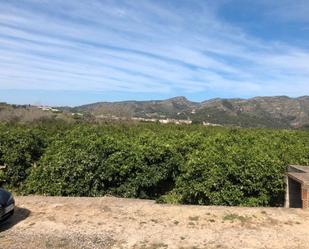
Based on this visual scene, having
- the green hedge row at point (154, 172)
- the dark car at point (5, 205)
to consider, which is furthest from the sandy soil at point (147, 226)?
the green hedge row at point (154, 172)

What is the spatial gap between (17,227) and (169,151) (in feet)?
15.0

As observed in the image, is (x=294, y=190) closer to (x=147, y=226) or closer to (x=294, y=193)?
(x=294, y=193)

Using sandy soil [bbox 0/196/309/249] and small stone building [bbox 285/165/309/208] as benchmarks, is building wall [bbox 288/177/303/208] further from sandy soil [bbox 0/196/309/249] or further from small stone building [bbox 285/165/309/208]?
sandy soil [bbox 0/196/309/249]

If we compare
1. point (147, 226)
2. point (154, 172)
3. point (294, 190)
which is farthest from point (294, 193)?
point (147, 226)

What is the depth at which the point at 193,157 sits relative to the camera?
Answer: 8.57 m

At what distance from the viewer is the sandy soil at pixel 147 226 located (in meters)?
5.64

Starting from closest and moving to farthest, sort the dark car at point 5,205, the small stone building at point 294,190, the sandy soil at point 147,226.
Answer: the sandy soil at point 147,226, the dark car at point 5,205, the small stone building at point 294,190

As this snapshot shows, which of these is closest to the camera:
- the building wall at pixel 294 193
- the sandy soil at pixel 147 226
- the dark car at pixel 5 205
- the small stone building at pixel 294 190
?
the sandy soil at pixel 147 226

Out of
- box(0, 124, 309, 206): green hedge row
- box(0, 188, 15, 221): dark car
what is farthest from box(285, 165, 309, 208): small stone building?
box(0, 188, 15, 221): dark car

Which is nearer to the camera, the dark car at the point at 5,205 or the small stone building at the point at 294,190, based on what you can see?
the dark car at the point at 5,205

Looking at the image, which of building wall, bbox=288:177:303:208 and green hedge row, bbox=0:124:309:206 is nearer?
green hedge row, bbox=0:124:309:206

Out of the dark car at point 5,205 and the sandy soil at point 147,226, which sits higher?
the dark car at point 5,205

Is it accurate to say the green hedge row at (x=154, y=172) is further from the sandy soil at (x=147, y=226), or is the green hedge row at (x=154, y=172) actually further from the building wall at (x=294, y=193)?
the sandy soil at (x=147, y=226)

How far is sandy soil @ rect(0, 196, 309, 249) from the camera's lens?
18.5 ft
